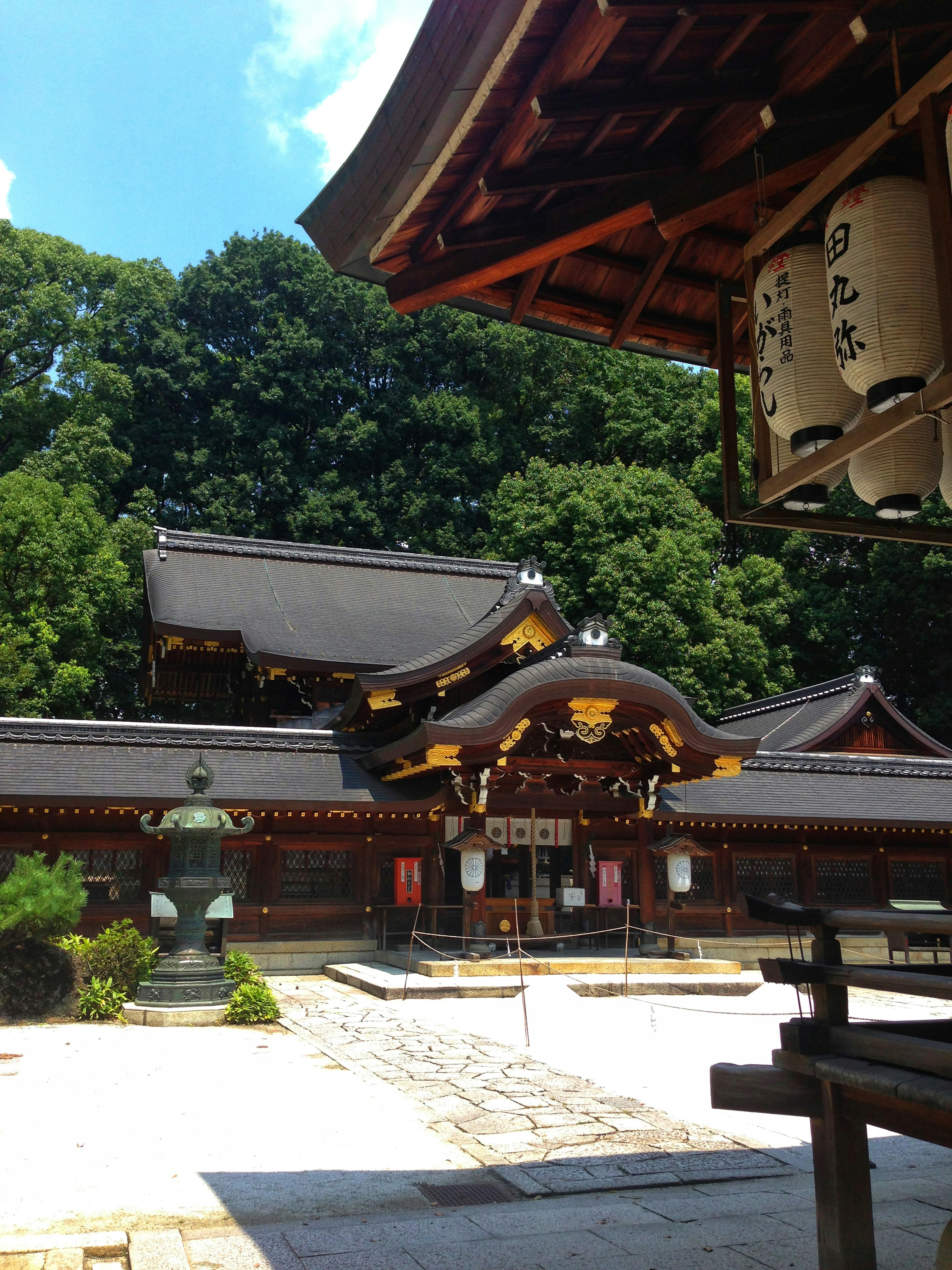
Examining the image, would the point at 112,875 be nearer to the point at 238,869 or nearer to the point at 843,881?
the point at 238,869

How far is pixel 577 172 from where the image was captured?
3988 millimetres

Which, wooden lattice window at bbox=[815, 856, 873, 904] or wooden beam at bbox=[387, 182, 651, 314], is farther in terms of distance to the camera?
wooden lattice window at bbox=[815, 856, 873, 904]

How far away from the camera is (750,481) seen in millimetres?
34031

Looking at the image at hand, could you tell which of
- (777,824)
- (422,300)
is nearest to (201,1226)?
(422,300)

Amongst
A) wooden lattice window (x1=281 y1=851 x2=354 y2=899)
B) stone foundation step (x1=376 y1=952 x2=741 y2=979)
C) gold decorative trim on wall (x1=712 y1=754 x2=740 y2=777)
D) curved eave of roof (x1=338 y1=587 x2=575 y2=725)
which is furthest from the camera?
curved eave of roof (x1=338 y1=587 x2=575 y2=725)

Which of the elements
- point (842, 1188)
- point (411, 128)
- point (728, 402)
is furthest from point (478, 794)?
point (411, 128)

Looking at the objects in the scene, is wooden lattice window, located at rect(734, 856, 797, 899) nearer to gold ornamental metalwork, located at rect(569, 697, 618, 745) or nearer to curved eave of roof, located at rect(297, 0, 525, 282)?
gold ornamental metalwork, located at rect(569, 697, 618, 745)

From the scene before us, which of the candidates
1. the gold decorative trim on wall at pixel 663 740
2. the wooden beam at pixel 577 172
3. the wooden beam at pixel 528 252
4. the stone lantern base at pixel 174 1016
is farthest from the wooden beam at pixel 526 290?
the gold decorative trim on wall at pixel 663 740

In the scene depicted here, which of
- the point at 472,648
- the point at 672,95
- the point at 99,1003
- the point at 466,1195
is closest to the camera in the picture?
the point at 672,95

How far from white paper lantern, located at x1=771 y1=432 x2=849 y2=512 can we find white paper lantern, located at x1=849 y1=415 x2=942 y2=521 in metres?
0.09

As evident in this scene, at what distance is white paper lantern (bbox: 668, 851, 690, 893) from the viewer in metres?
16.2

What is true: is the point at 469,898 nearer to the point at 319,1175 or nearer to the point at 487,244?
the point at 319,1175

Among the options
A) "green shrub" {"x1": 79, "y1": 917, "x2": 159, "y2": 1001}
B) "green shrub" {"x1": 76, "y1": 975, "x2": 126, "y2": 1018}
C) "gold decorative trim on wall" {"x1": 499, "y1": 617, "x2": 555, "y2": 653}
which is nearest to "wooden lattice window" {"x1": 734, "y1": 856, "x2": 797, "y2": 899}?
"gold decorative trim on wall" {"x1": 499, "y1": 617, "x2": 555, "y2": 653}

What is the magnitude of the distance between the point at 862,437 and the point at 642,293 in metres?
1.94
